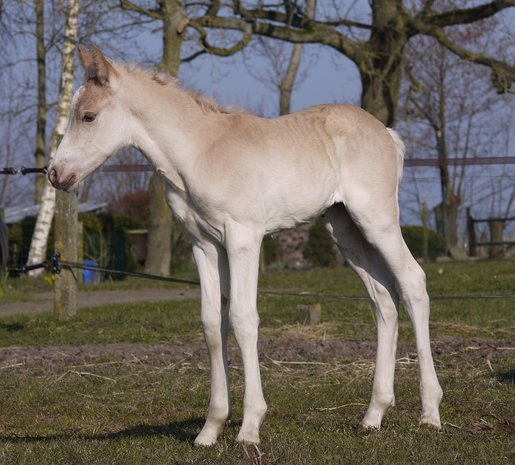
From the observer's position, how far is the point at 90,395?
7.54m

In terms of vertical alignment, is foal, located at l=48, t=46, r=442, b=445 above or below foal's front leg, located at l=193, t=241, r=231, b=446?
above

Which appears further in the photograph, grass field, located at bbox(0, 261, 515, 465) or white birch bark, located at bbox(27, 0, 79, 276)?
white birch bark, located at bbox(27, 0, 79, 276)

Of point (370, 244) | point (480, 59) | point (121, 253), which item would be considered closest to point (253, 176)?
point (370, 244)

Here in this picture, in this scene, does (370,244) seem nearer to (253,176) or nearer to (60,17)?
(253,176)

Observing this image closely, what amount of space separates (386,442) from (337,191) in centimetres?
145

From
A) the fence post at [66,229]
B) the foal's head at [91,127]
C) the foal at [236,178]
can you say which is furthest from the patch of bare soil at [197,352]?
the foal's head at [91,127]

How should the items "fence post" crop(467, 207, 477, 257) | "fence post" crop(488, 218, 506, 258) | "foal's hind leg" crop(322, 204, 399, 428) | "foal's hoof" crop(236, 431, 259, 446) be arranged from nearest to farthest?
"foal's hoof" crop(236, 431, 259, 446)
"foal's hind leg" crop(322, 204, 399, 428)
"fence post" crop(488, 218, 506, 258)
"fence post" crop(467, 207, 477, 257)

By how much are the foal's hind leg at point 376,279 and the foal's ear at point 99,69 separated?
159 cm

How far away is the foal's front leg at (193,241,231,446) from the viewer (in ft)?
18.6

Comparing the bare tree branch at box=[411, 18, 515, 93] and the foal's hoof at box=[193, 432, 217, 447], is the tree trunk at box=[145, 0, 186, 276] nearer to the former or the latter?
A: the bare tree branch at box=[411, 18, 515, 93]

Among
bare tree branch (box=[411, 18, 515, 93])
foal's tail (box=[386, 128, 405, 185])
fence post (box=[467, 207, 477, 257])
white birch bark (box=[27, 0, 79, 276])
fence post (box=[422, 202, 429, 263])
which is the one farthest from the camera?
fence post (box=[467, 207, 477, 257])

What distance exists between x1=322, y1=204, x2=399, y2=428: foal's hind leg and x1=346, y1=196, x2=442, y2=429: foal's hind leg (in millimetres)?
126

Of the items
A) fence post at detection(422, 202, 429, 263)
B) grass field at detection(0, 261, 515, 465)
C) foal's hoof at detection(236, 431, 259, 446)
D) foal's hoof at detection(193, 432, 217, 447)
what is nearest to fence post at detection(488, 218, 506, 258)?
fence post at detection(422, 202, 429, 263)

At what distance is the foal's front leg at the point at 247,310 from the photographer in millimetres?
5418
